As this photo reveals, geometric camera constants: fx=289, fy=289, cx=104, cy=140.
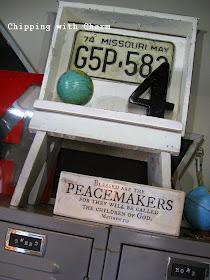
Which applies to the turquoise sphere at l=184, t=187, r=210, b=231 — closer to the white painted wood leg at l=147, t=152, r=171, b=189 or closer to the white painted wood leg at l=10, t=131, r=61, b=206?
the white painted wood leg at l=147, t=152, r=171, b=189

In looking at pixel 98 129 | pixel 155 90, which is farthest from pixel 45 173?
pixel 155 90

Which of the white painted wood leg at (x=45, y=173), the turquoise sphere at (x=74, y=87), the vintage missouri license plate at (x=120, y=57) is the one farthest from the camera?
the vintage missouri license plate at (x=120, y=57)

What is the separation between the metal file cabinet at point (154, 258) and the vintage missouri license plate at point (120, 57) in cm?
96

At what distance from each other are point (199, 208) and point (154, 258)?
392mm

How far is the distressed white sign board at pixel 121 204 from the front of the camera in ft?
3.45

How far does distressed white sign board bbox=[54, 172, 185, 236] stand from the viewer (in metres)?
1.05

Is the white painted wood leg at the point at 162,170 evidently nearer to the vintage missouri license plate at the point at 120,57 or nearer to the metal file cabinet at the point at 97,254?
the metal file cabinet at the point at 97,254

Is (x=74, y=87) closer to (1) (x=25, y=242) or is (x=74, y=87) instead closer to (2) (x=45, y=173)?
(2) (x=45, y=173)

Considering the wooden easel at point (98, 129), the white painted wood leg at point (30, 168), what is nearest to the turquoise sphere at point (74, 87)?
the wooden easel at point (98, 129)

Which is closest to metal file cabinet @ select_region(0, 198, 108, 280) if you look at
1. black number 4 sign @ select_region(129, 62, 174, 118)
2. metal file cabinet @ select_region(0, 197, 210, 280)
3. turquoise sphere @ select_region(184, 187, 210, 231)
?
metal file cabinet @ select_region(0, 197, 210, 280)

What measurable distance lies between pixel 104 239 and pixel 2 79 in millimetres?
1270

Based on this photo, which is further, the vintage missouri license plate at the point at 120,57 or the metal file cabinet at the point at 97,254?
the vintage missouri license plate at the point at 120,57

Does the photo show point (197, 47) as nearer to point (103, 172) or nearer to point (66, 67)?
point (66, 67)

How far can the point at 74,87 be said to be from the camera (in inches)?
54.7
